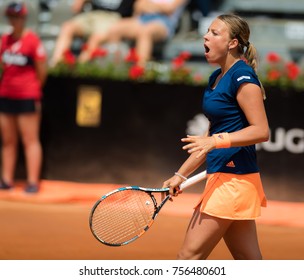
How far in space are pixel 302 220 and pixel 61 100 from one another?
2.87m

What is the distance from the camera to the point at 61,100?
8.92 m

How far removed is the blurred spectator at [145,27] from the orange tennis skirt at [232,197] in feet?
20.1

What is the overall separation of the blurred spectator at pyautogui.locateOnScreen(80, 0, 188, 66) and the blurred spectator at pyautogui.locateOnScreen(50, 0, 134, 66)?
16 cm

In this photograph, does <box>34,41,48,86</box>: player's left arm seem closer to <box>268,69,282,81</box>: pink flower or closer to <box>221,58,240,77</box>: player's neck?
<box>268,69,282,81</box>: pink flower

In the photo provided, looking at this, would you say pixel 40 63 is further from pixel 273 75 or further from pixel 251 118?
pixel 251 118

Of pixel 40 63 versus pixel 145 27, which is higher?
pixel 40 63

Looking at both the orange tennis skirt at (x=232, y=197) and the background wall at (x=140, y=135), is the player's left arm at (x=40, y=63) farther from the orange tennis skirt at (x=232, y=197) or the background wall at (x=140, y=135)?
the orange tennis skirt at (x=232, y=197)

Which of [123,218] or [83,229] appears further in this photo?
[83,229]

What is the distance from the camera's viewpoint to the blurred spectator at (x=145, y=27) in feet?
33.8

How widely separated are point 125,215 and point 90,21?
6.83 m

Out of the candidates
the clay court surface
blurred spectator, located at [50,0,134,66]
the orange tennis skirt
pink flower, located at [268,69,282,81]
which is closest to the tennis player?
the orange tennis skirt

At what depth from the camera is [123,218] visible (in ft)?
14.8

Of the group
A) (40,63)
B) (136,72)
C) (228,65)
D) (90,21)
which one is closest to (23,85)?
(40,63)

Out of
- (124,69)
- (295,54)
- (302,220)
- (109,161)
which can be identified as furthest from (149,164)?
(295,54)
